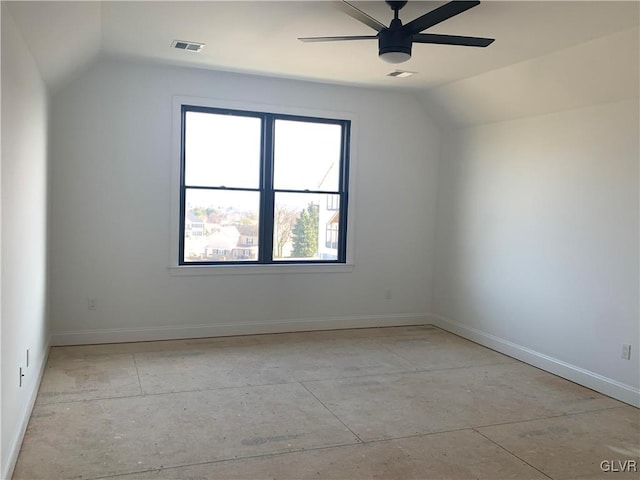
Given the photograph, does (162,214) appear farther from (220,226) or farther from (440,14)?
(440,14)

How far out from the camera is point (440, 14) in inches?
118

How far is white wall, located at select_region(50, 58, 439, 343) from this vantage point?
499 cm

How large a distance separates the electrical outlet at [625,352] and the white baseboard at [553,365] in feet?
0.67

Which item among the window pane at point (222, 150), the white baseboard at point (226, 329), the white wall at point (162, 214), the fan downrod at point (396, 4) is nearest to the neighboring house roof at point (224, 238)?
the white wall at point (162, 214)

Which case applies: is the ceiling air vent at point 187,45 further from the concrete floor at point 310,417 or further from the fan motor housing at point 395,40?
the concrete floor at point 310,417

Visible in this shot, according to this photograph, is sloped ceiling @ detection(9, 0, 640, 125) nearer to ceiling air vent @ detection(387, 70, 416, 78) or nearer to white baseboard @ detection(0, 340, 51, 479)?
ceiling air vent @ detection(387, 70, 416, 78)

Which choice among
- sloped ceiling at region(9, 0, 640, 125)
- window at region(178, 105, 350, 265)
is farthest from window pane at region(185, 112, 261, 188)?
sloped ceiling at region(9, 0, 640, 125)

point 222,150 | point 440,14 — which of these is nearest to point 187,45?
point 222,150

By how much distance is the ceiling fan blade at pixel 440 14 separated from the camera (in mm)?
2857

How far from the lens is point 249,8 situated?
11.5 feet

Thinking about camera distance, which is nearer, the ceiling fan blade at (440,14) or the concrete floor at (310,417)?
the ceiling fan blade at (440,14)

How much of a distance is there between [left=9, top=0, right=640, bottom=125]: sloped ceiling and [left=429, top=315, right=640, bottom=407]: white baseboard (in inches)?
86.2

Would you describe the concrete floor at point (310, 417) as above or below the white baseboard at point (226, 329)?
below

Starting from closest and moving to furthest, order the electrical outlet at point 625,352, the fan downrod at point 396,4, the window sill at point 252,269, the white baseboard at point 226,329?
the fan downrod at point 396,4 → the electrical outlet at point 625,352 → the white baseboard at point 226,329 → the window sill at point 252,269
